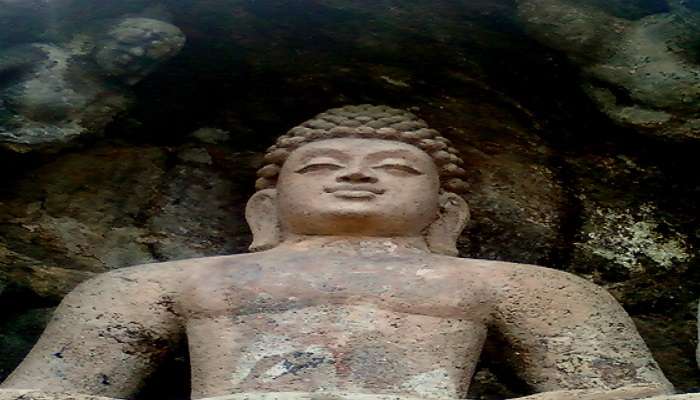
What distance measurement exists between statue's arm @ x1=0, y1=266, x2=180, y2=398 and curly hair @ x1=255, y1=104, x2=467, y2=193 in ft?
2.42

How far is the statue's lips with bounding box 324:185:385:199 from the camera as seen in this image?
4.89 m

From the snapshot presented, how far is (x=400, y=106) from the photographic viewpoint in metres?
5.67

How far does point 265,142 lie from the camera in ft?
18.7

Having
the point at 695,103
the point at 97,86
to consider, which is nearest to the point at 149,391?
the point at 97,86

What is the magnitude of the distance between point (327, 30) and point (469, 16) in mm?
506

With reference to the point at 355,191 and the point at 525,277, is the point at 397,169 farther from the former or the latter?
the point at 525,277

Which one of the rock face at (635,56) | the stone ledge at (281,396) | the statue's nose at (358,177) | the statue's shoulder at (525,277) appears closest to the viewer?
the stone ledge at (281,396)

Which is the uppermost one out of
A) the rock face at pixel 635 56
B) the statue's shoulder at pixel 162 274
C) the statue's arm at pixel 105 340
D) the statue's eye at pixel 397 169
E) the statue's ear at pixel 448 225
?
the rock face at pixel 635 56

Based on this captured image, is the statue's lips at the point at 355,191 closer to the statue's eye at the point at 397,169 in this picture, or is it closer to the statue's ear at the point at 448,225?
the statue's eye at the point at 397,169

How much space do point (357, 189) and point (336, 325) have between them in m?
0.64

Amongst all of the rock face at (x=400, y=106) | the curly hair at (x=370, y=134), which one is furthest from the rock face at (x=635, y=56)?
the curly hair at (x=370, y=134)

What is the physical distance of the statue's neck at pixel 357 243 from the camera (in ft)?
15.9

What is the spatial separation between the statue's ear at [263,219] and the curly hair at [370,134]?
0.34ft

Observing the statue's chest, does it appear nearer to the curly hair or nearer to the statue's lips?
the statue's lips
